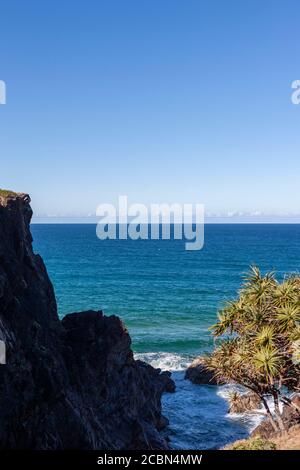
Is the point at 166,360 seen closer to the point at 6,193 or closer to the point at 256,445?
the point at 6,193

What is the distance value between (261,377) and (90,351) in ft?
41.4

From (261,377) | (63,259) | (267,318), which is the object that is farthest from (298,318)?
(63,259)

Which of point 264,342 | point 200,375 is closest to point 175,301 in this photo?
point 200,375

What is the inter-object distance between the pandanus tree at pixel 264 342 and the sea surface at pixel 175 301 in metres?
12.0

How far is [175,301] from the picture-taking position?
81875 millimetres

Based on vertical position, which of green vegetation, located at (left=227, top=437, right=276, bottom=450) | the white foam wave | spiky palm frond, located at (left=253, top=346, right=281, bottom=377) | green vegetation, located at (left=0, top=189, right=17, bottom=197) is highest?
green vegetation, located at (left=0, top=189, right=17, bottom=197)

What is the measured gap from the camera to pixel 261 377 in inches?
903

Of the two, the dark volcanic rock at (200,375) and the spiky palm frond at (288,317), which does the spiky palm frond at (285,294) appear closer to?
the spiky palm frond at (288,317)

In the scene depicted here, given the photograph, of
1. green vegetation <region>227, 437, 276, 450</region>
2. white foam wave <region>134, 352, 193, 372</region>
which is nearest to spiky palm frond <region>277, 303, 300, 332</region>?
green vegetation <region>227, 437, 276, 450</region>

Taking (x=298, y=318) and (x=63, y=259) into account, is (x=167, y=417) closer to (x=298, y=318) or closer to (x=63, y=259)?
(x=298, y=318)

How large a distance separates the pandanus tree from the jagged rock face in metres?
8.80

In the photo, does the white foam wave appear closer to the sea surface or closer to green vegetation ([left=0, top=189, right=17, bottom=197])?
the sea surface

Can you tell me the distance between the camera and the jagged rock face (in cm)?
2269
